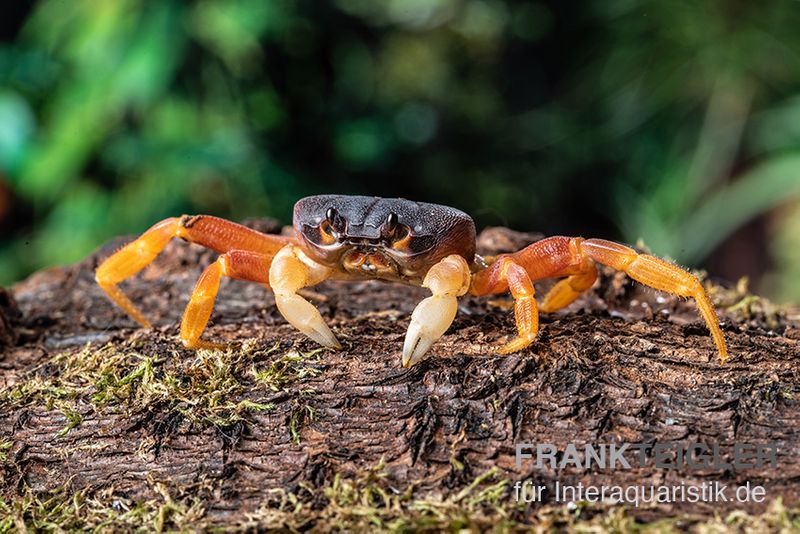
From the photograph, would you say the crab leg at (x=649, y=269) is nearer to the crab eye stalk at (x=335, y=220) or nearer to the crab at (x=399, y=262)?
the crab at (x=399, y=262)

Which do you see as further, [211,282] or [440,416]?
[211,282]

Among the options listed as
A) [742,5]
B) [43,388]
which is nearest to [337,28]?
[742,5]

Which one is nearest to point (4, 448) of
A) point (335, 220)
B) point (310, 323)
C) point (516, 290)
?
point (310, 323)

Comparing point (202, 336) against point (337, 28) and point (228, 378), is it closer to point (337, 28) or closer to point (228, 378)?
point (228, 378)

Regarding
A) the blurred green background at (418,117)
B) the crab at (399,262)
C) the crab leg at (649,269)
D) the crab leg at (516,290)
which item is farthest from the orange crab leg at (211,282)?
the blurred green background at (418,117)

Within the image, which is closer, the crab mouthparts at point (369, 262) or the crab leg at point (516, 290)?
the crab leg at point (516, 290)

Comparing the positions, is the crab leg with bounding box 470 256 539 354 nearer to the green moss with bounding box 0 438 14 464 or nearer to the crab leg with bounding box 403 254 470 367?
the crab leg with bounding box 403 254 470 367

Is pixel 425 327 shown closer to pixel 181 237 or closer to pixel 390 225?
pixel 390 225
